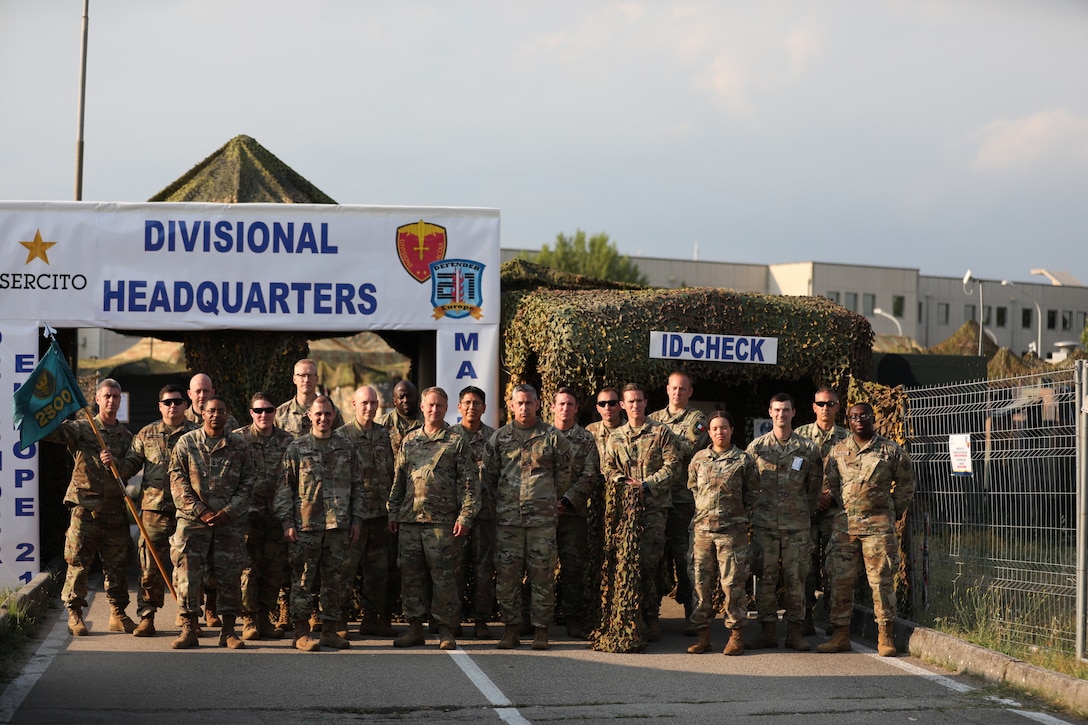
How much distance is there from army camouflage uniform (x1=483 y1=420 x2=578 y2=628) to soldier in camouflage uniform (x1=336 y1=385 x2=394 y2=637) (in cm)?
85

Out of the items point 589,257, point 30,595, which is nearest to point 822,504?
point 30,595

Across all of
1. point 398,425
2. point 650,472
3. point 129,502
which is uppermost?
point 398,425

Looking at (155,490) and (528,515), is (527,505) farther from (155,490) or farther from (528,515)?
(155,490)

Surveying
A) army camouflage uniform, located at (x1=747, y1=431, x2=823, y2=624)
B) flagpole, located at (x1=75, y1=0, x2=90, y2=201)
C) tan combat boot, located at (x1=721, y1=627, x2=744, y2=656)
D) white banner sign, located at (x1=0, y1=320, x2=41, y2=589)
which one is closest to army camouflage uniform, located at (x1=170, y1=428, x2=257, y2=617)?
white banner sign, located at (x1=0, y1=320, x2=41, y2=589)

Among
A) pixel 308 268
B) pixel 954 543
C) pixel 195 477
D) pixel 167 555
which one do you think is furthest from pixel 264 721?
pixel 308 268

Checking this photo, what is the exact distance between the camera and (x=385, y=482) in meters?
9.65

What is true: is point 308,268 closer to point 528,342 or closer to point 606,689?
point 528,342

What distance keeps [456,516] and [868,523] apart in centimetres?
313

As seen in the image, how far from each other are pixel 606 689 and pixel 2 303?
7.52 meters

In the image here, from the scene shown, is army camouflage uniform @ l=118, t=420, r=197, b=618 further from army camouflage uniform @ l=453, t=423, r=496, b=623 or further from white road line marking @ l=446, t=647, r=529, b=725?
white road line marking @ l=446, t=647, r=529, b=725

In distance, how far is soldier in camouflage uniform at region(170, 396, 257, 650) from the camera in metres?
9.08

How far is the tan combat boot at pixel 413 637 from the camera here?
30.3ft

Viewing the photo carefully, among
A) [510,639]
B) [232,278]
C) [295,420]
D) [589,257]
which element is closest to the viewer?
[510,639]

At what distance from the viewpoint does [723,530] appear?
9.12 metres
